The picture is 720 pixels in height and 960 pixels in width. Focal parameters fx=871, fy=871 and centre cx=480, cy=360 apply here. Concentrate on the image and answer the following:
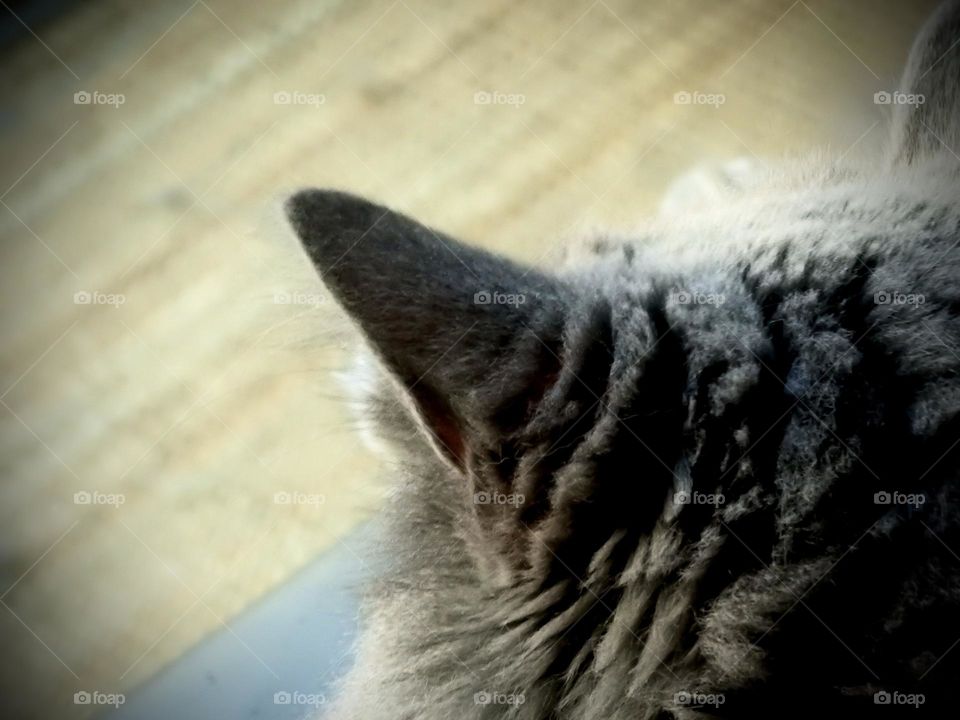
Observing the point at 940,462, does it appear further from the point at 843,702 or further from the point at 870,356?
the point at 843,702

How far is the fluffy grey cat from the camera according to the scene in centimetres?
73

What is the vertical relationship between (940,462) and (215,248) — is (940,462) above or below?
below

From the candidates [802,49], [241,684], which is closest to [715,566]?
[241,684]

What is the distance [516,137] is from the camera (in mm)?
1995

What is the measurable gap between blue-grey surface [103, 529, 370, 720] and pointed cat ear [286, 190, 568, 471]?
2.36 ft

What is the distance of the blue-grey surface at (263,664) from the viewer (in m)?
1.50

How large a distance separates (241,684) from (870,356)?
129cm

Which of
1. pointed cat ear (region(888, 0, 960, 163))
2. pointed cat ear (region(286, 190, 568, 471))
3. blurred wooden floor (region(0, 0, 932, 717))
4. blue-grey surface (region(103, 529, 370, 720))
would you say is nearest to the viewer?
pointed cat ear (region(286, 190, 568, 471))

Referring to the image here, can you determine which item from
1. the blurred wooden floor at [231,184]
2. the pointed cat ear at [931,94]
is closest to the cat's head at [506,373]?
the pointed cat ear at [931,94]

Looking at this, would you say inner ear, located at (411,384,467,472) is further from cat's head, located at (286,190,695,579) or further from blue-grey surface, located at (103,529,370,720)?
blue-grey surface, located at (103,529,370,720)

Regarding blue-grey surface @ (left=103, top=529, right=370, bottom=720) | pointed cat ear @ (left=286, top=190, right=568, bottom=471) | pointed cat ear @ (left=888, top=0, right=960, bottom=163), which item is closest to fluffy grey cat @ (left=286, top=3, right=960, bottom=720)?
pointed cat ear @ (left=286, top=190, right=568, bottom=471)

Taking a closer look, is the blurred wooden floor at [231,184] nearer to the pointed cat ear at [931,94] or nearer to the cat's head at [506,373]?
the pointed cat ear at [931,94]

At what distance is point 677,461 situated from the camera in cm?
79

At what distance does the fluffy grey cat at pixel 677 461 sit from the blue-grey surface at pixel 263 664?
62 centimetres
